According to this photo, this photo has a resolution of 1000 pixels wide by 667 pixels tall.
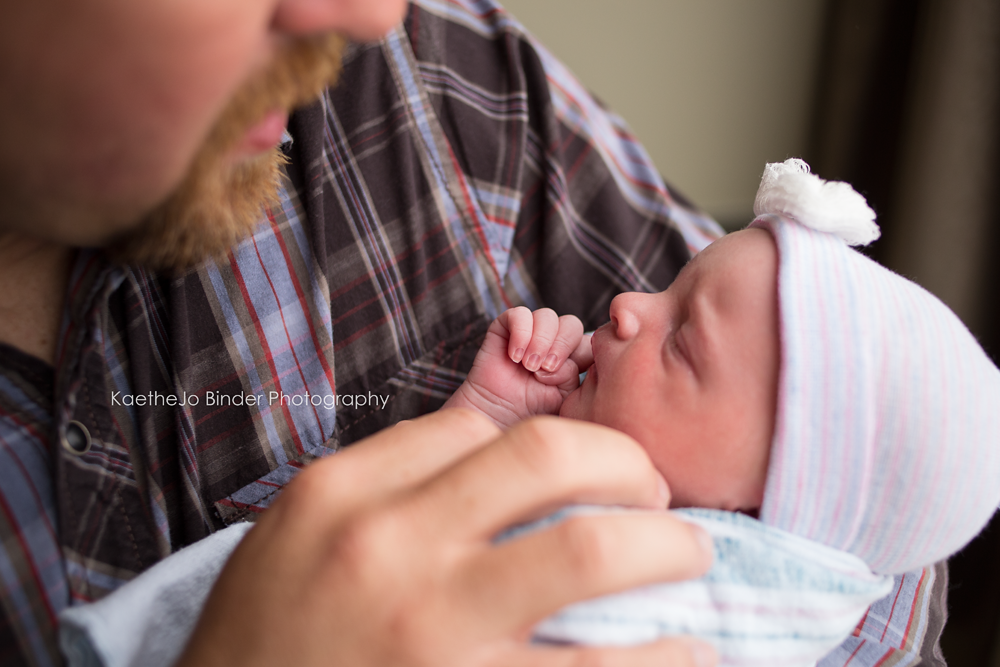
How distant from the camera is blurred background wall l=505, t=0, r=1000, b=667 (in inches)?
61.3

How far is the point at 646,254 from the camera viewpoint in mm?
1262

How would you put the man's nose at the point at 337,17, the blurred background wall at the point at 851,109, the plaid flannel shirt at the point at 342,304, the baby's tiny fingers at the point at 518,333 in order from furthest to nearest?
the blurred background wall at the point at 851,109, the baby's tiny fingers at the point at 518,333, the plaid flannel shirt at the point at 342,304, the man's nose at the point at 337,17

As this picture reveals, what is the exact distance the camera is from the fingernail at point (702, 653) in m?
0.58

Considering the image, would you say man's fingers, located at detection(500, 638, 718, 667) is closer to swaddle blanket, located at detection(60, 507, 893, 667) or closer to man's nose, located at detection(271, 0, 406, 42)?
swaddle blanket, located at detection(60, 507, 893, 667)

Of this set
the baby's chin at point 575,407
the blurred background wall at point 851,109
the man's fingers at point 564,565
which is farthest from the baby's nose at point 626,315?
the blurred background wall at point 851,109

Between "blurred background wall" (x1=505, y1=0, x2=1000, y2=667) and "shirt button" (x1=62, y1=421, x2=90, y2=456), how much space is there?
1690 mm

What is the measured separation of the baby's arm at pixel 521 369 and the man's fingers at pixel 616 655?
0.45 meters

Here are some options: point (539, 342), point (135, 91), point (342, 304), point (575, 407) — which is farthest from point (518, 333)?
point (135, 91)

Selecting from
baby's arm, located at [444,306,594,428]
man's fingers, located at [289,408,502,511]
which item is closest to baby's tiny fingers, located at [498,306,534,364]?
baby's arm, located at [444,306,594,428]

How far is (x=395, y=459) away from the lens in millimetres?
571

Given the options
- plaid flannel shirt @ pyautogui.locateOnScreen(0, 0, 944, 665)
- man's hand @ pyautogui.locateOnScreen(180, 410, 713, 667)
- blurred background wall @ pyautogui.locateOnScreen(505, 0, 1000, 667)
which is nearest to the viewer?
man's hand @ pyautogui.locateOnScreen(180, 410, 713, 667)

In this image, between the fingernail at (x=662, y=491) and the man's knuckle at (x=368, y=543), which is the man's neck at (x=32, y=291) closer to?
the man's knuckle at (x=368, y=543)

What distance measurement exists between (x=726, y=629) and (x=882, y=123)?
180 cm

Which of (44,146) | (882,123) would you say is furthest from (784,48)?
(44,146)
